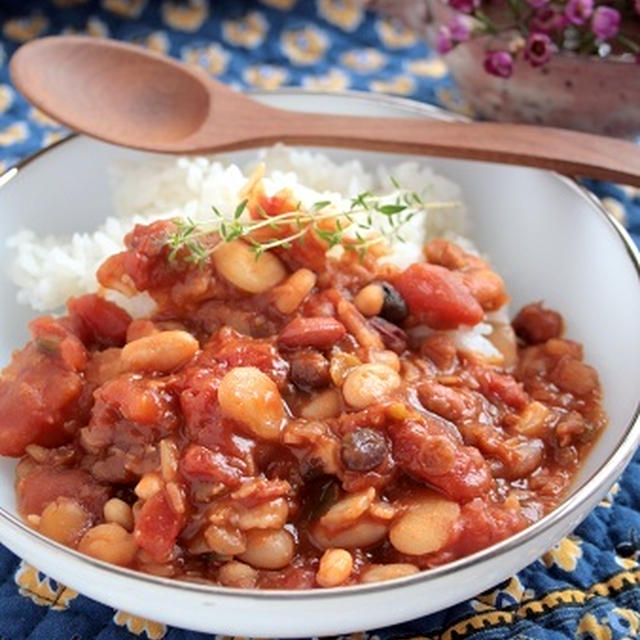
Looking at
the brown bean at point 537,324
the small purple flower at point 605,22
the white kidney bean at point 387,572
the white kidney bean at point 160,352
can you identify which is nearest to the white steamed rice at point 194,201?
the brown bean at point 537,324

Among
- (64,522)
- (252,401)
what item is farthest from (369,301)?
(64,522)

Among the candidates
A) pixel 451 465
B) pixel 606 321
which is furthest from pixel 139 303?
pixel 606 321

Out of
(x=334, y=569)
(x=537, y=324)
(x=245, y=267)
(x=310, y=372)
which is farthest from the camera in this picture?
(x=537, y=324)

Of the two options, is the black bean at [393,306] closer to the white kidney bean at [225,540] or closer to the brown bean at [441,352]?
the brown bean at [441,352]

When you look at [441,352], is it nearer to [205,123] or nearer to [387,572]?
[387,572]

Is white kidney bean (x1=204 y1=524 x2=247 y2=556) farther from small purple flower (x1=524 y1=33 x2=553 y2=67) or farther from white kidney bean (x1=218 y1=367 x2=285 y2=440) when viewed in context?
small purple flower (x1=524 y1=33 x2=553 y2=67)

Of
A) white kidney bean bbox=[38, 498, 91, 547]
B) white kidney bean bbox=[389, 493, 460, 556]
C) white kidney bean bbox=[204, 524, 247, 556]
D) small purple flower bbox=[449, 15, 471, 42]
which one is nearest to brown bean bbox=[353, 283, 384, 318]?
white kidney bean bbox=[389, 493, 460, 556]
